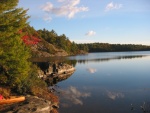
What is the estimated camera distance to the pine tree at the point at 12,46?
2506 centimetres

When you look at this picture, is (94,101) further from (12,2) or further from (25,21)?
(12,2)

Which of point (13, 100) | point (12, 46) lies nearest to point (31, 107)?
point (13, 100)

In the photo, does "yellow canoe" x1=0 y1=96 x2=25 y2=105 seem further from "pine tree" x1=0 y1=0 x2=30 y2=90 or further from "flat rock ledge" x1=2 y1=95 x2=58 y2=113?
"pine tree" x1=0 y1=0 x2=30 y2=90

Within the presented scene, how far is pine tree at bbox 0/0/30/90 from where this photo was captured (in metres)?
25.1

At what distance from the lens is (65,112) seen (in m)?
26.1

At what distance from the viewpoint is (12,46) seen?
25.9 metres

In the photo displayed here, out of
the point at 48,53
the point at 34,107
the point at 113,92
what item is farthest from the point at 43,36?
the point at 34,107

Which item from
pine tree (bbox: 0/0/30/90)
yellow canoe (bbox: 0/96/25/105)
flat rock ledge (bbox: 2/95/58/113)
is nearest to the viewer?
flat rock ledge (bbox: 2/95/58/113)

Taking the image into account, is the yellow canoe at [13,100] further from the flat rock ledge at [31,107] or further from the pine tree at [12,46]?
the pine tree at [12,46]

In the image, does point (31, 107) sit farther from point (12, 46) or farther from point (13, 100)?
point (12, 46)

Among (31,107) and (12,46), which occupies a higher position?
(12,46)

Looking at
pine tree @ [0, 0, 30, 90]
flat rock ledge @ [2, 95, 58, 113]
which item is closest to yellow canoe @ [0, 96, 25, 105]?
flat rock ledge @ [2, 95, 58, 113]

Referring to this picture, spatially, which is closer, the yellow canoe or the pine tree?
the yellow canoe

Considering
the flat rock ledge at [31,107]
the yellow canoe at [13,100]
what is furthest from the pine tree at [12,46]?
the flat rock ledge at [31,107]
